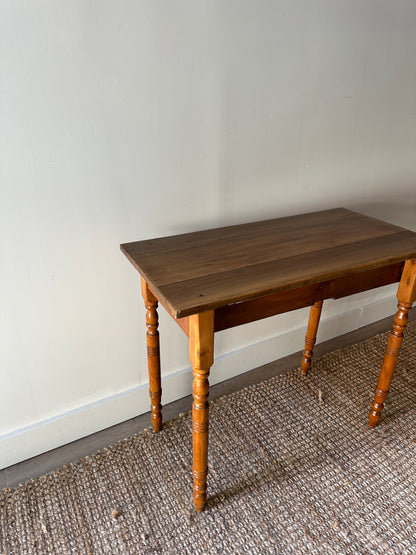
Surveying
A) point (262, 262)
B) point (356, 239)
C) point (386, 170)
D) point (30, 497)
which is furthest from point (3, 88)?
point (386, 170)

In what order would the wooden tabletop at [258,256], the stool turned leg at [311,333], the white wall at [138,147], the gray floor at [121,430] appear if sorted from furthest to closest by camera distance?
the stool turned leg at [311,333], the gray floor at [121,430], the white wall at [138,147], the wooden tabletop at [258,256]

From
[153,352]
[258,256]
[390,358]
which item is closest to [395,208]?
[390,358]

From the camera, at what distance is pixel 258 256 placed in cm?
126

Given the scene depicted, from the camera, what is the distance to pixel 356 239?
1.41m

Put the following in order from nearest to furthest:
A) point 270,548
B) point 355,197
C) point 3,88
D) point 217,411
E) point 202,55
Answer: point 3,88, point 270,548, point 202,55, point 217,411, point 355,197

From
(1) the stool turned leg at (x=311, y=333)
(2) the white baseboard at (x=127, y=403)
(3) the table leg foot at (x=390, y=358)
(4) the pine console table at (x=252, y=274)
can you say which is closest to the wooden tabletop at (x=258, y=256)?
(4) the pine console table at (x=252, y=274)

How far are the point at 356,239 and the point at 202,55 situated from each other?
0.76 metres

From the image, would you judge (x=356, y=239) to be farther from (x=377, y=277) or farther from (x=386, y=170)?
(x=386, y=170)

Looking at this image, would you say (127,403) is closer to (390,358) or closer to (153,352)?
(153,352)

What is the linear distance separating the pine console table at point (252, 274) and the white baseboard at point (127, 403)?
0.15 metres

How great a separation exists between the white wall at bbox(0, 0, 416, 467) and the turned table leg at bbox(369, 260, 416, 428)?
558 millimetres

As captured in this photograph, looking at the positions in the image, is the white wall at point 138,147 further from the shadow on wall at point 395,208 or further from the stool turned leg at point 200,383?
the stool turned leg at point 200,383

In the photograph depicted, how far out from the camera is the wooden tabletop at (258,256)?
1.07m

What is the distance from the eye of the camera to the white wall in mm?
1204
